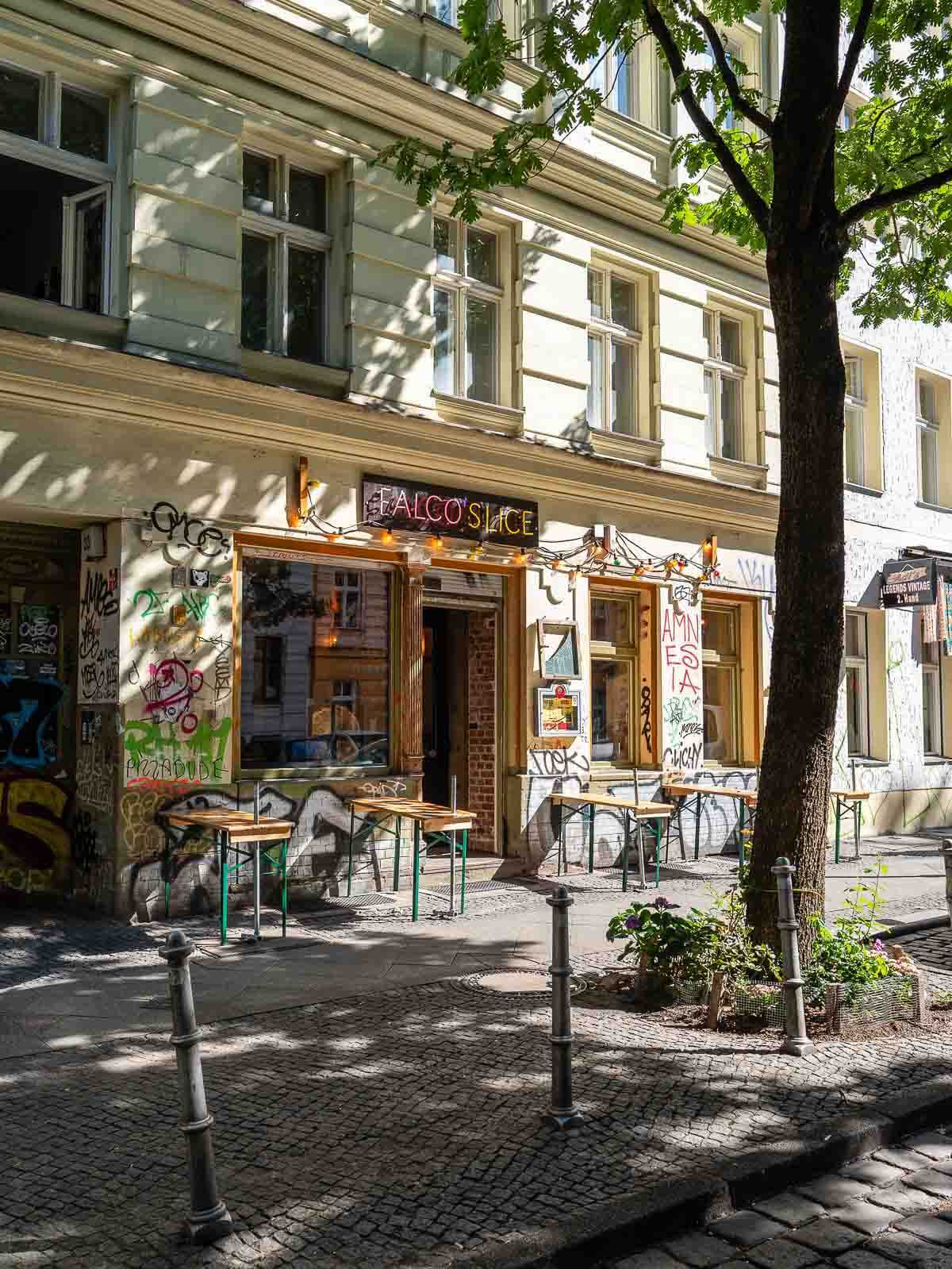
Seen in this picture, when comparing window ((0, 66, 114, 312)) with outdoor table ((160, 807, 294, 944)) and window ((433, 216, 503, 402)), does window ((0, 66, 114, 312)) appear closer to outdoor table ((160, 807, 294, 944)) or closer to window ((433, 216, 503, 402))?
window ((433, 216, 503, 402))

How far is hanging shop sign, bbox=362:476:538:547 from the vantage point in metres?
10.6

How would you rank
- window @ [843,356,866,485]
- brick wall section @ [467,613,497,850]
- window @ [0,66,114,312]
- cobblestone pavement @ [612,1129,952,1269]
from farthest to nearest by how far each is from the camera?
1. window @ [843,356,866,485]
2. brick wall section @ [467,613,497,850]
3. window @ [0,66,114,312]
4. cobblestone pavement @ [612,1129,952,1269]

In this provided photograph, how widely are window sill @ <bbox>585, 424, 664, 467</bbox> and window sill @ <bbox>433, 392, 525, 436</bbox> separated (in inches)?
43.7

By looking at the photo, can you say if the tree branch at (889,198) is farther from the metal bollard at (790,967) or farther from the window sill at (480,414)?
the window sill at (480,414)

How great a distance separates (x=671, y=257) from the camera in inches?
543

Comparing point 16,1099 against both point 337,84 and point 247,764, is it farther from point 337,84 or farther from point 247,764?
point 337,84

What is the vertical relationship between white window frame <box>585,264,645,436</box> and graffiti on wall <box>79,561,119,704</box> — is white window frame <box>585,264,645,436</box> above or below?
above

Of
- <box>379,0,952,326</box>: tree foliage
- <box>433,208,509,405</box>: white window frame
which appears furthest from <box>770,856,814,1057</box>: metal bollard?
<box>433,208,509,405</box>: white window frame

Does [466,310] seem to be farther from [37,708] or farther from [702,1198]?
[702,1198]

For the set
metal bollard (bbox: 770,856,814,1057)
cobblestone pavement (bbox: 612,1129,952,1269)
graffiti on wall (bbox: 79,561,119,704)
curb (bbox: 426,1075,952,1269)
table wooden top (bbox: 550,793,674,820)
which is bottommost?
cobblestone pavement (bbox: 612,1129,952,1269)

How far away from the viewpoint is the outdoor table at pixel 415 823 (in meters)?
9.27

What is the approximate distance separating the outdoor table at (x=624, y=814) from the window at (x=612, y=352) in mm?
4230

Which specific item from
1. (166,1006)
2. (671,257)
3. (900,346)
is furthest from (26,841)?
(900,346)

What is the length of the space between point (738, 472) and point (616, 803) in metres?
5.61
